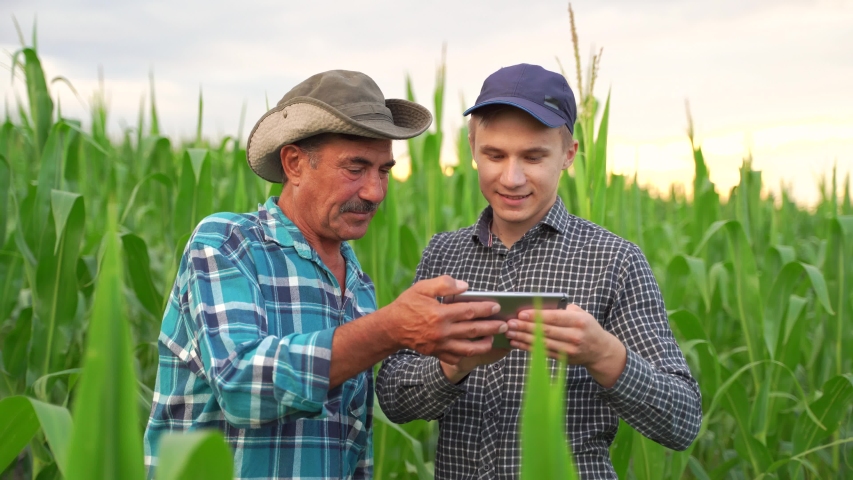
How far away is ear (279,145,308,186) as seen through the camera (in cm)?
166

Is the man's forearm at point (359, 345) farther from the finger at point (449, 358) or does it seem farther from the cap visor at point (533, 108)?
the cap visor at point (533, 108)

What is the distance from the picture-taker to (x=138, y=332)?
274 centimetres

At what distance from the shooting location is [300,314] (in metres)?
1.57

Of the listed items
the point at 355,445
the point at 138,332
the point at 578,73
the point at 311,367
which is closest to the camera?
the point at 311,367

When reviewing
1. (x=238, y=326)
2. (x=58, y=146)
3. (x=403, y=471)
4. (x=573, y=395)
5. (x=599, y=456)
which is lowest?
(x=403, y=471)

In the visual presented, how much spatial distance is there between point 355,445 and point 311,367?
1.41 ft

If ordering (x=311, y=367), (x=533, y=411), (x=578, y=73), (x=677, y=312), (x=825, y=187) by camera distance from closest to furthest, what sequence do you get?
(x=533, y=411) < (x=311, y=367) < (x=578, y=73) < (x=677, y=312) < (x=825, y=187)

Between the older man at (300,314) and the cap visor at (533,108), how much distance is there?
0.66 ft

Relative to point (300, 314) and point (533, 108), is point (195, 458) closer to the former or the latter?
point (300, 314)

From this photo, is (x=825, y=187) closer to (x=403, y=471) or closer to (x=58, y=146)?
(x=403, y=471)

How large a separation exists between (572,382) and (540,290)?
20cm

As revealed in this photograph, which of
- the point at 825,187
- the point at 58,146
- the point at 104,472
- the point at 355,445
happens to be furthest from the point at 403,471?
the point at 825,187

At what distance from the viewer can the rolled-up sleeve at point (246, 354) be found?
1345mm

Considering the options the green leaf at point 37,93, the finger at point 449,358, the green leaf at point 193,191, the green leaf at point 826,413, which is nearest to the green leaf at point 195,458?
the finger at point 449,358
